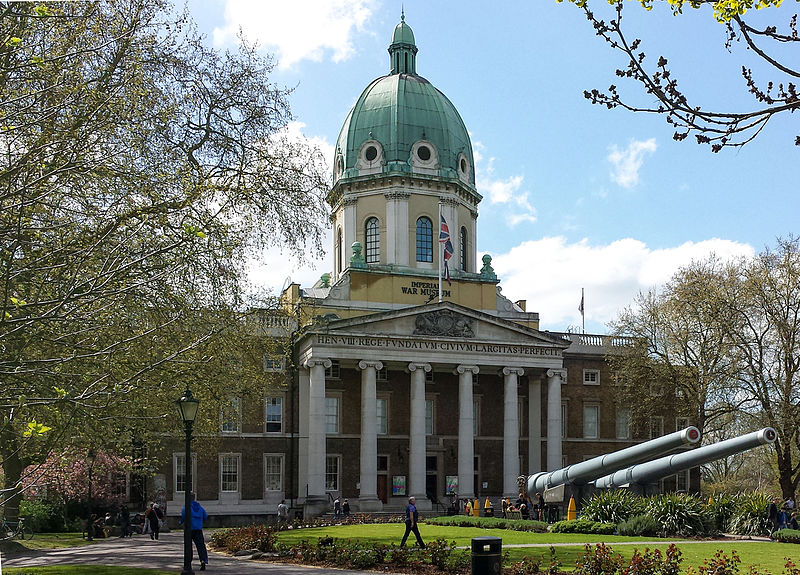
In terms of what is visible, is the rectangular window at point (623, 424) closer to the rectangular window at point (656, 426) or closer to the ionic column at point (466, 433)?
the rectangular window at point (656, 426)

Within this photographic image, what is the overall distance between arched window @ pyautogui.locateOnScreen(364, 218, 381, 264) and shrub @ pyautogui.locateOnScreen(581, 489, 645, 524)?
28193mm

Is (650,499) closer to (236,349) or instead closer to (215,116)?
(236,349)

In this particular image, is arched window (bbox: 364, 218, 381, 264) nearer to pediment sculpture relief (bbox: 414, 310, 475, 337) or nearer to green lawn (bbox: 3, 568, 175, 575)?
pediment sculpture relief (bbox: 414, 310, 475, 337)

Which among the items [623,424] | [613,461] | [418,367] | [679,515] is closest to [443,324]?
[418,367]

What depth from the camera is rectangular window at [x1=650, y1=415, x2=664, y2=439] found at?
6038 cm

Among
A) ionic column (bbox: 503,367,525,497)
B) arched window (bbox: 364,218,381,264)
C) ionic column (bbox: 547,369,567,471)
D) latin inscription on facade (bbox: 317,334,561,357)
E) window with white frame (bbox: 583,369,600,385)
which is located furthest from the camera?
window with white frame (bbox: 583,369,600,385)

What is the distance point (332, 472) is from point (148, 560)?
29274 mm

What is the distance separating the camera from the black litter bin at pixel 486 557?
16953 mm

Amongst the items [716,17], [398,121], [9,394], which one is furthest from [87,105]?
[398,121]

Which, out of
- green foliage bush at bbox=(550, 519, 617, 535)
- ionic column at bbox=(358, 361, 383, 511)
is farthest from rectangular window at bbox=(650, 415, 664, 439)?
green foliage bush at bbox=(550, 519, 617, 535)

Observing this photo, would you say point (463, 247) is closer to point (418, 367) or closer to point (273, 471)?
point (418, 367)

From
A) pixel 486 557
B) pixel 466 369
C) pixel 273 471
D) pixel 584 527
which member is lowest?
pixel 584 527

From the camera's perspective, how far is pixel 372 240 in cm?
A: 6019

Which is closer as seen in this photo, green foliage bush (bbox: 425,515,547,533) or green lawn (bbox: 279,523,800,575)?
green lawn (bbox: 279,523,800,575)
